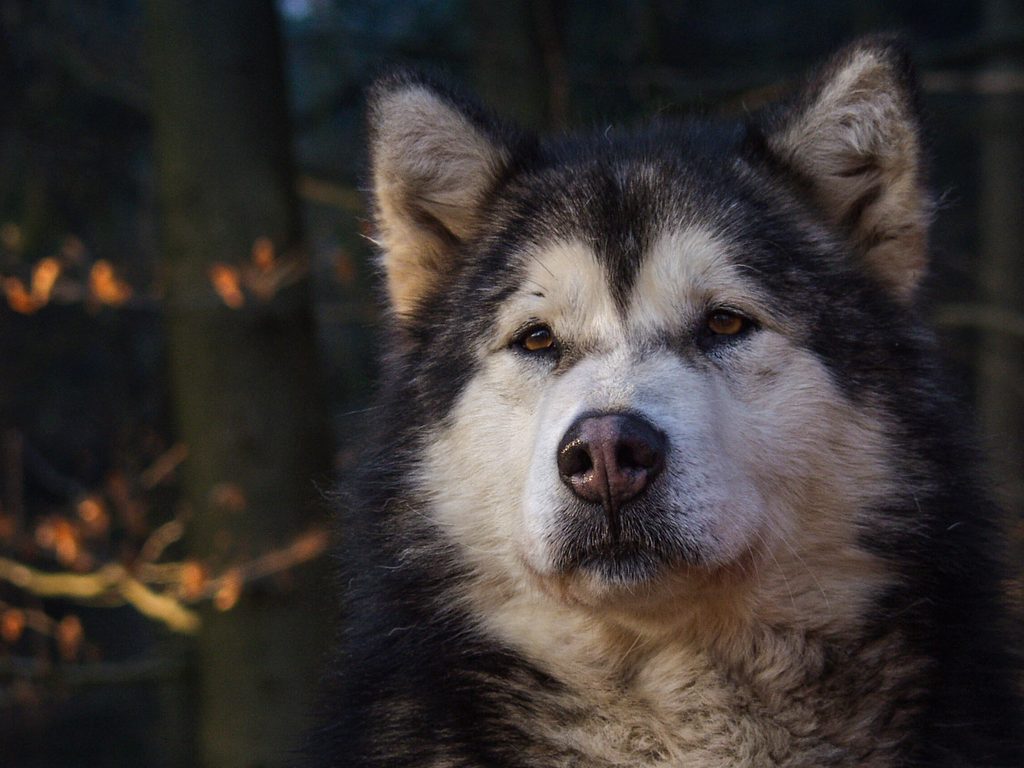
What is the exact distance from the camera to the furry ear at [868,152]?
3.63m

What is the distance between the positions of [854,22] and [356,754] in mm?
10639

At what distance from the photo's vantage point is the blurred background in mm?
6582

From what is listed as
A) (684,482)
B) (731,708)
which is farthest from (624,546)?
(731,708)

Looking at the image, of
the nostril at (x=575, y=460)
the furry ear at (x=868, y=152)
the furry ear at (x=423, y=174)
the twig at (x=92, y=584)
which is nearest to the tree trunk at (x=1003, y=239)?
the furry ear at (x=868, y=152)

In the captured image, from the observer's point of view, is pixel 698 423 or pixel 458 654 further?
pixel 458 654

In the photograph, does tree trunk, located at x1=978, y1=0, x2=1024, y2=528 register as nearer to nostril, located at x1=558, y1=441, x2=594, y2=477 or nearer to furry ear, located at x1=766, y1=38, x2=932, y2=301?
furry ear, located at x1=766, y1=38, x2=932, y2=301

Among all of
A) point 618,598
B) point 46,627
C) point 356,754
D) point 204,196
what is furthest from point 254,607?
point 618,598

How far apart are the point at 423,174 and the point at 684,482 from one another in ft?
4.81

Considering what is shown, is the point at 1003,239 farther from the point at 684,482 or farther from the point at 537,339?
the point at 684,482

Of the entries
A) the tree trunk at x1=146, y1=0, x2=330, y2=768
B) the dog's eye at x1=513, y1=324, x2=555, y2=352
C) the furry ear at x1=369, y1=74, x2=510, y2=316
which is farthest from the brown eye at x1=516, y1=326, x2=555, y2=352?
the tree trunk at x1=146, y1=0, x2=330, y2=768

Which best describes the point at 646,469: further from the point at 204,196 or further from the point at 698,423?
the point at 204,196

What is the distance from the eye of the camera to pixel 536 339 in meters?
3.63

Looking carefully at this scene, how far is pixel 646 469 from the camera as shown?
3.10 m

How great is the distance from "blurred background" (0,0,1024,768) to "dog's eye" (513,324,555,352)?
826mm
